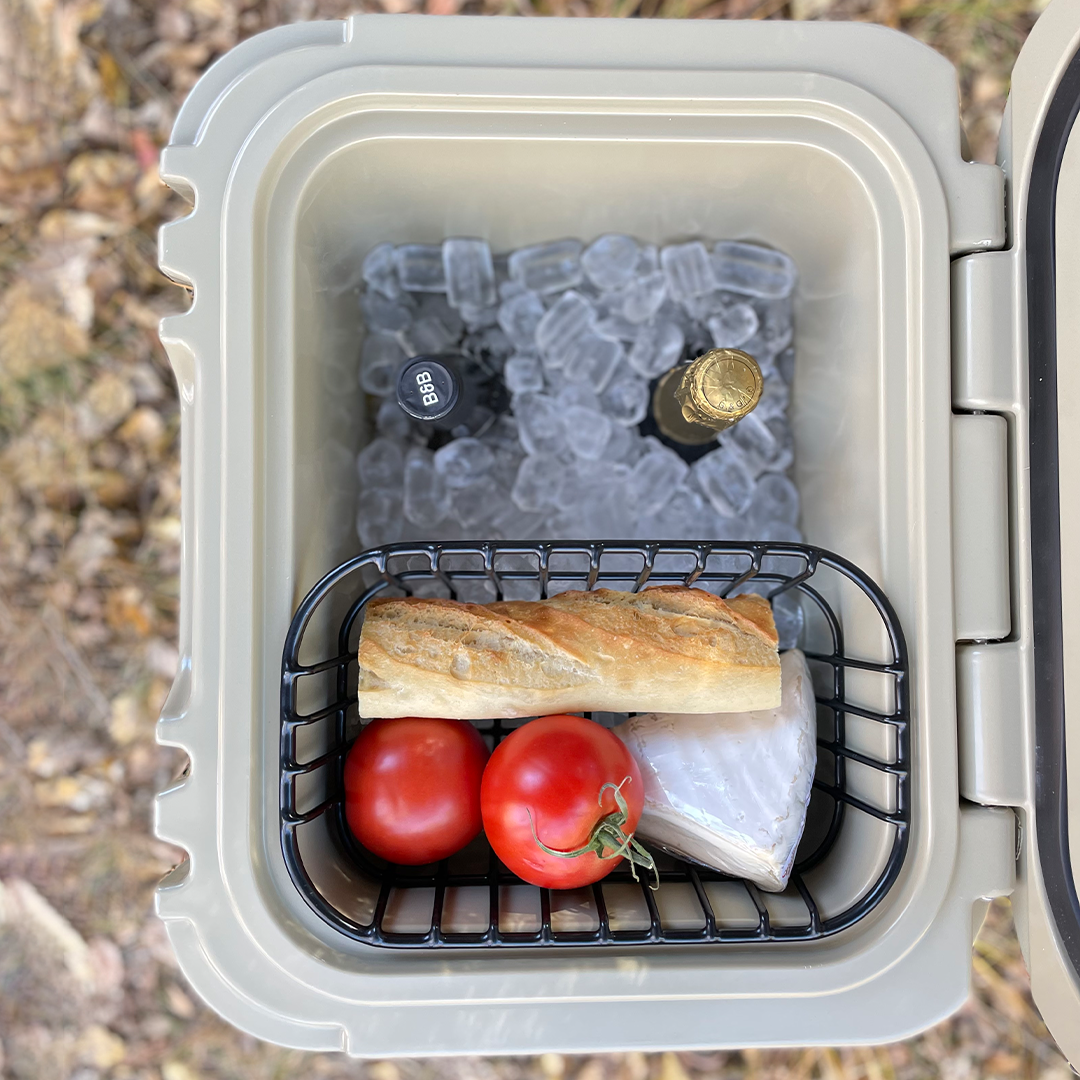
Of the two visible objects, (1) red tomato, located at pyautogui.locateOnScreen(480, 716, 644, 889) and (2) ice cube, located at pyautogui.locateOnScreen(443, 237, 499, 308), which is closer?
(1) red tomato, located at pyautogui.locateOnScreen(480, 716, 644, 889)

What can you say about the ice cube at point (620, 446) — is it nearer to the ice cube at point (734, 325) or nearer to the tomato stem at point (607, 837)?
the ice cube at point (734, 325)

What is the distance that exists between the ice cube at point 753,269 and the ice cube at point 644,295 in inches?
2.3

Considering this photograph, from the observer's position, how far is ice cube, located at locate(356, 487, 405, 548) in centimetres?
85

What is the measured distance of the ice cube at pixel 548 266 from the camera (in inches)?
33.8

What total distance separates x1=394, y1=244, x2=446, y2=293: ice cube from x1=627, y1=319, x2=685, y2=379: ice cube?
8.6 inches

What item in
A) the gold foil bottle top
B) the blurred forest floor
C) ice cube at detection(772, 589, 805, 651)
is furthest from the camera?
the blurred forest floor

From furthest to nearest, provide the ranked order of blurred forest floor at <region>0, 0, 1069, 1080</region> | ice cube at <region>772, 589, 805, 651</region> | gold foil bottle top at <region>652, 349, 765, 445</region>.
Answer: blurred forest floor at <region>0, 0, 1069, 1080</region>
ice cube at <region>772, 589, 805, 651</region>
gold foil bottle top at <region>652, 349, 765, 445</region>

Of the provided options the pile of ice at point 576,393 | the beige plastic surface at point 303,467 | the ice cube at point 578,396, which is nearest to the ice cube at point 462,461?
the pile of ice at point 576,393

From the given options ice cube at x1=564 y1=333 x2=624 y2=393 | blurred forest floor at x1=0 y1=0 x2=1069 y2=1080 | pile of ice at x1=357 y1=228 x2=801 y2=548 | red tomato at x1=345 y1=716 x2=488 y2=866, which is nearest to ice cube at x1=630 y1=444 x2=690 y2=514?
pile of ice at x1=357 y1=228 x2=801 y2=548

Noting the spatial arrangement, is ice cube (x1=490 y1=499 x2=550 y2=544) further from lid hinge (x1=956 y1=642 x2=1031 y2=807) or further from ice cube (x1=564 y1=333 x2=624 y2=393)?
lid hinge (x1=956 y1=642 x2=1031 y2=807)

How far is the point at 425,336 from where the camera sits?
2.87ft

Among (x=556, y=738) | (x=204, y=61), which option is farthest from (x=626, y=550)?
(x=204, y=61)

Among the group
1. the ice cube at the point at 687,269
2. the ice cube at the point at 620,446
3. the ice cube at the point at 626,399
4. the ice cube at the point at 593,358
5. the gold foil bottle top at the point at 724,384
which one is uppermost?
the ice cube at the point at 687,269

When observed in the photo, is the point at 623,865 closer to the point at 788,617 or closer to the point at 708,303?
the point at 788,617
